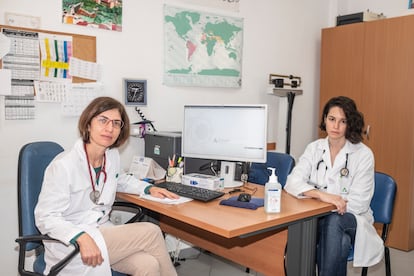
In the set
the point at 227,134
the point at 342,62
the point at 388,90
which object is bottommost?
the point at 227,134

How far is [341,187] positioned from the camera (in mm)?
2326

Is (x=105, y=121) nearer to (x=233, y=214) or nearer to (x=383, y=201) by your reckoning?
(x=233, y=214)

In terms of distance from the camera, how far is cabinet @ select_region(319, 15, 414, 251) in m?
3.43

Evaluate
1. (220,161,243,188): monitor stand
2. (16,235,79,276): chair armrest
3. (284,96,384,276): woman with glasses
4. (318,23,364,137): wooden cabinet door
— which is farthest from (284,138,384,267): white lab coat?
(318,23,364,137): wooden cabinet door

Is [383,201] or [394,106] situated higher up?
[394,106]

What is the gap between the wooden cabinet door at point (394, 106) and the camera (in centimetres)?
343

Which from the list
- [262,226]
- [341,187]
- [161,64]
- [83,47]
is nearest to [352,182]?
[341,187]

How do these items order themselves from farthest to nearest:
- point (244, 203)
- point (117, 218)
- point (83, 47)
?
point (117, 218), point (83, 47), point (244, 203)

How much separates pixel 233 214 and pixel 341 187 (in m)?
0.81

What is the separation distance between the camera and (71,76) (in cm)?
266

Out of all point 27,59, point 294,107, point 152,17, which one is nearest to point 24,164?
point 27,59

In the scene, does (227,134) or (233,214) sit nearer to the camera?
(233,214)

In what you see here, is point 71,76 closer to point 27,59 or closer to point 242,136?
point 27,59

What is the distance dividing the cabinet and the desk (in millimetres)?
1676
